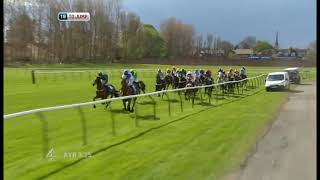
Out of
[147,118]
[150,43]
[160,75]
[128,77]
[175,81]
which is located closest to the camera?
[147,118]

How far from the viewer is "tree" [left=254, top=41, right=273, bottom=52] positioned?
65.5 ft

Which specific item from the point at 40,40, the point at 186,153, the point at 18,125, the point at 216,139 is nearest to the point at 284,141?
the point at 216,139

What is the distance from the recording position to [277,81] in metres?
33.4

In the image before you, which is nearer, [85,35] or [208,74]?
[85,35]

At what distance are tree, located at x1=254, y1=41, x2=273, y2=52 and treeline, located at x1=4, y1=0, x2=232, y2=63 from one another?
3.10 meters

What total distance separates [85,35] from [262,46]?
1048 cm

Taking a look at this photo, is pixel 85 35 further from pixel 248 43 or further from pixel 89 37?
pixel 248 43

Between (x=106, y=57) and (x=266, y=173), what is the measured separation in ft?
33.2

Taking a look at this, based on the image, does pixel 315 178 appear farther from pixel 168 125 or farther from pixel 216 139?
pixel 168 125

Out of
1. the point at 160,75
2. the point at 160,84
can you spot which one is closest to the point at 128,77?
the point at 160,75

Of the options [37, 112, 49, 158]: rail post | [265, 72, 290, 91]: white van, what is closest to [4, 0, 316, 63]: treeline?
[37, 112, 49, 158]: rail post

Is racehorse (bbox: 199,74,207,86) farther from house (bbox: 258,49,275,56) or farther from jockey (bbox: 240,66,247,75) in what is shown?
house (bbox: 258,49,275,56)

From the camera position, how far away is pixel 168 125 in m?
13.2

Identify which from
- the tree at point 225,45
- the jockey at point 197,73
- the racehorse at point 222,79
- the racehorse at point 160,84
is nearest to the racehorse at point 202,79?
the jockey at point 197,73
